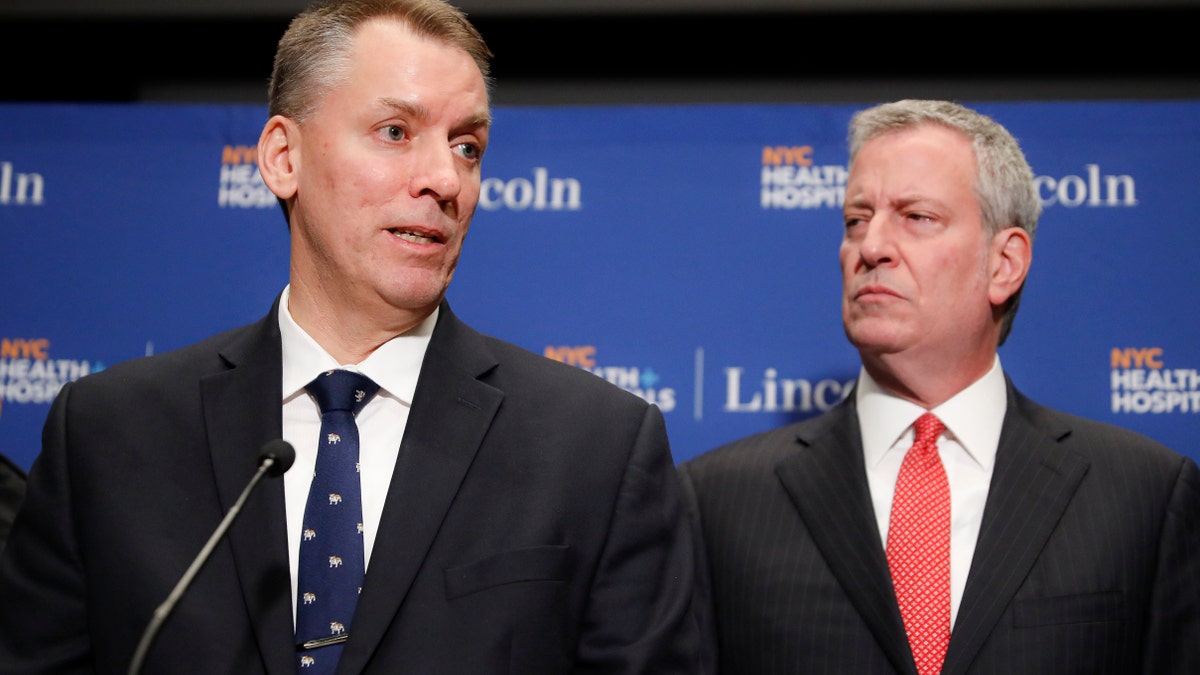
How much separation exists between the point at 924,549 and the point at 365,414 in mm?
1092

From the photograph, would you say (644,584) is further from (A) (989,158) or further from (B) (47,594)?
(A) (989,158)

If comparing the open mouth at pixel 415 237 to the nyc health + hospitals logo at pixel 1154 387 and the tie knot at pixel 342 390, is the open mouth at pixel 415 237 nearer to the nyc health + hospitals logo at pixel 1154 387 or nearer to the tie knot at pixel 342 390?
the tie knot at pixel 342 390

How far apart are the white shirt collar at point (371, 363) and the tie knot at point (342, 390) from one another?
22 mm

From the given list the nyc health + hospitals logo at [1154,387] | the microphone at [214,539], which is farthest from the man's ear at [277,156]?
the nyc health + hospitals logo at [1154,387]

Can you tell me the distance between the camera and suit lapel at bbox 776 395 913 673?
2.21 metres

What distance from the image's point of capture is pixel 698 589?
237 cm

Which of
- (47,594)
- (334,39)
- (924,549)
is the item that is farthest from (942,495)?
(47,594)

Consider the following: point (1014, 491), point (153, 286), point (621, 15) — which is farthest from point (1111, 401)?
point (153, 286)

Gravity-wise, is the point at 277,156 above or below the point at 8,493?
above

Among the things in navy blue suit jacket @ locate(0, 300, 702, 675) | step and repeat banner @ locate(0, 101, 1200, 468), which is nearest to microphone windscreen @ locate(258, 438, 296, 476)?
navy blue suit jacket @ locate(0, 300, 702, 675)

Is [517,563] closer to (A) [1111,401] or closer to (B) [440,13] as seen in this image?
(B) [440,13]

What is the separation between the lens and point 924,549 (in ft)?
7.53

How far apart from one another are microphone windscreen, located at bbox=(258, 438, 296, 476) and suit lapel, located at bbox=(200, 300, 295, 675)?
0.27ft

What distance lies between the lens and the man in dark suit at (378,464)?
5.62 ft
